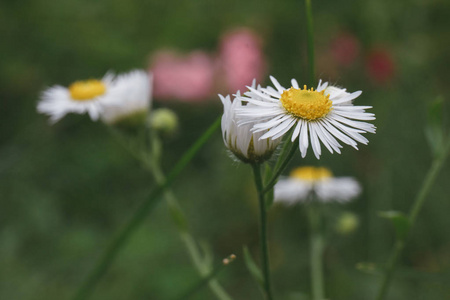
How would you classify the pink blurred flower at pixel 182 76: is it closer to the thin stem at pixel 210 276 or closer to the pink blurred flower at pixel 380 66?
the pink blurred flower at pixel 380 66

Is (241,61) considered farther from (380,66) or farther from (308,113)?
(308,113)

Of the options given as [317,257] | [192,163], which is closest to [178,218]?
[317,257]

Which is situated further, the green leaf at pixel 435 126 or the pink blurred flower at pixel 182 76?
the pink blurred flower at pixel 182 76

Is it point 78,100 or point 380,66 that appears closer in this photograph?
point 78,100

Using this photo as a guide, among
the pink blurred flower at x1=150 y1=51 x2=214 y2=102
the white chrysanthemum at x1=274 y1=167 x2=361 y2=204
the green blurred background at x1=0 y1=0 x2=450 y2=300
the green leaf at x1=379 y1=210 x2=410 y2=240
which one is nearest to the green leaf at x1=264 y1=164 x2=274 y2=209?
the green leaf at x1=379 y1=210 x2=410 y2=240

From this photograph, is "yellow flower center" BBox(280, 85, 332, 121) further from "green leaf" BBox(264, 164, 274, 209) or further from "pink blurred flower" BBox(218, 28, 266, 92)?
"pink blurred flower" BBox(218, 28, 266, 92)

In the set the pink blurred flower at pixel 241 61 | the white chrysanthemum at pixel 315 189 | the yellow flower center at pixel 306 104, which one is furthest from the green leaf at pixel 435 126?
the pink blurred flower at pixel 241 61
